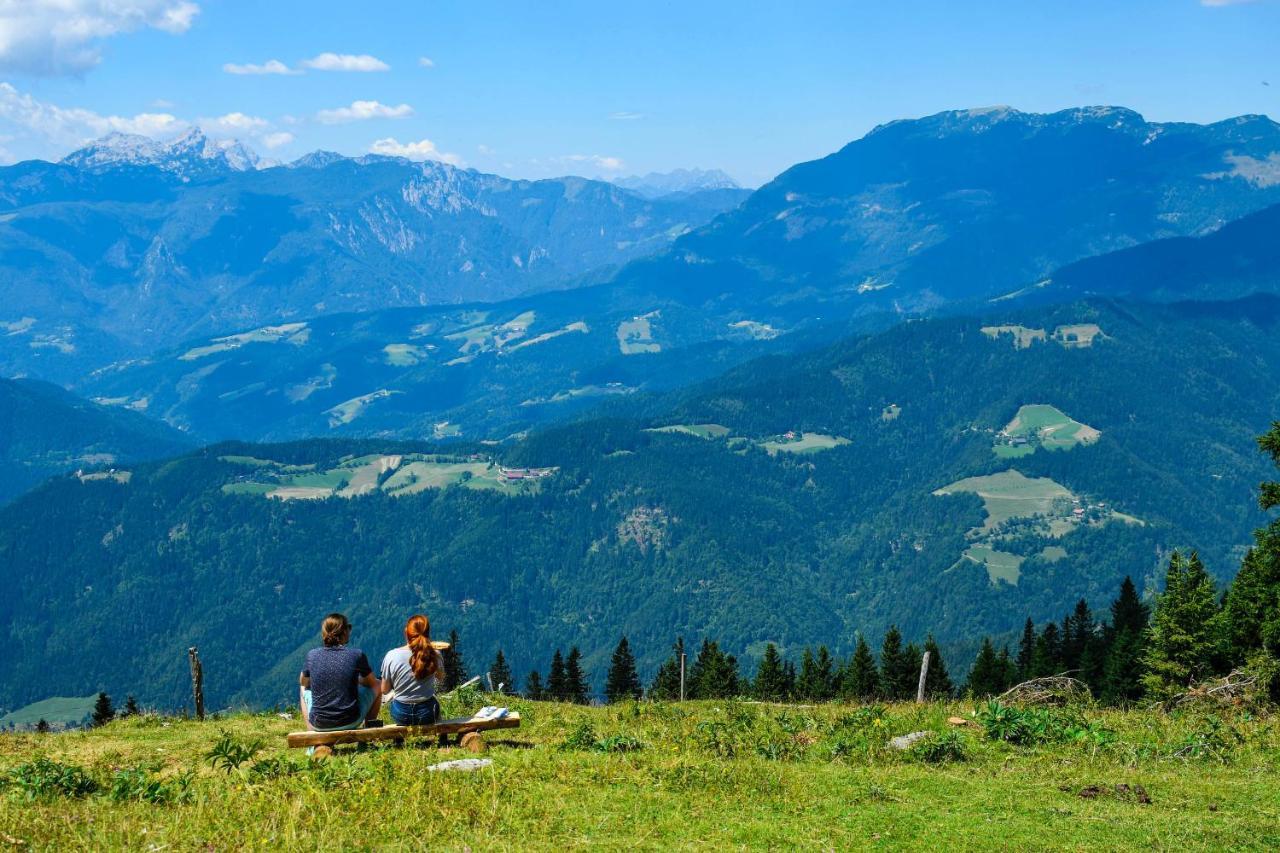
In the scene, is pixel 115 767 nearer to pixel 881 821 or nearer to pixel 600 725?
pixel 600 725

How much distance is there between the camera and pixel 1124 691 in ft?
236

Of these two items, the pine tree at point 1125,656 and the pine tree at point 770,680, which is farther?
the pine tree at point 770,680

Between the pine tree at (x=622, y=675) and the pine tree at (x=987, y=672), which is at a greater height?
the pine tree at (x=622, y=675)

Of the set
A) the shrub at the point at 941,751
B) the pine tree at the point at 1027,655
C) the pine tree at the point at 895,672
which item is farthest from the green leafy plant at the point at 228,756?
the pine tree at the point at 1027,655

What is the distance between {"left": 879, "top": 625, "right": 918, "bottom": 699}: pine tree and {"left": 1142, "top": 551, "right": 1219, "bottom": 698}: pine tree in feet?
83.8

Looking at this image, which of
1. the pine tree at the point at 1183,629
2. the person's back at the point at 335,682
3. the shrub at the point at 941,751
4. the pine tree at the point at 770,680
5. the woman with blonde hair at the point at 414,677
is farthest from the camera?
the pine tree at the point at 770,680

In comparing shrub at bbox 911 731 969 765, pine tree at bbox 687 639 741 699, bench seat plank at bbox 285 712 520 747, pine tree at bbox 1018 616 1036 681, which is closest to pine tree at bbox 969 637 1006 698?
pine tree at bbox 1018 616 1036 681

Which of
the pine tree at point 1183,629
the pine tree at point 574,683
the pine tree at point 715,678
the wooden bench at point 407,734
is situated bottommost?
the pine tree at point 574,683

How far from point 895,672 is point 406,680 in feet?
230

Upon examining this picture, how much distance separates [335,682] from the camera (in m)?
17.8

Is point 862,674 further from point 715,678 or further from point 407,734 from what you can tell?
point 407,734

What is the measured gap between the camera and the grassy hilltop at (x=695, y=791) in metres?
Answer: 13.7

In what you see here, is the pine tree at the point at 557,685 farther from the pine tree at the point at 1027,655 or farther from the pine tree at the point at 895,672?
the pine tree at the point at 1027,655

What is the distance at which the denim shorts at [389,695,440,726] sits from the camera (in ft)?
60.7
